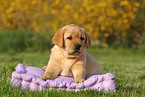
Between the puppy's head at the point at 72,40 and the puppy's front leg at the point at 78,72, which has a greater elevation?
the puppy's head at the point at 72,40

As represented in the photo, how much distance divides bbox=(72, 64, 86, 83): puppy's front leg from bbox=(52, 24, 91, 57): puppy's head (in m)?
0.17

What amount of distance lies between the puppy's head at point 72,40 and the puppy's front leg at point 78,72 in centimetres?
17

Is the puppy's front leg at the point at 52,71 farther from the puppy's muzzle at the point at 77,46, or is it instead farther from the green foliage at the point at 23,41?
the green foliage at the point at 23,41

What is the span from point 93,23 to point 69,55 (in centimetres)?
735

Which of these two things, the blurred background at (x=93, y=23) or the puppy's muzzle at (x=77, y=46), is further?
the blurred background at (x=93, y=23)

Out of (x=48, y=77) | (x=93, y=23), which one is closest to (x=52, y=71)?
(x=48, y=77)

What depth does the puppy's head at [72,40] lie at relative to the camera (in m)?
2.79

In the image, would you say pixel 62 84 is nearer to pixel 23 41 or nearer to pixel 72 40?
pixel 72 40

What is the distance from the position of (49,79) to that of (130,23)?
8.28 meters

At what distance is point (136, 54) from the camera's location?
9.51 meters

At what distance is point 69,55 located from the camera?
2.91 meters

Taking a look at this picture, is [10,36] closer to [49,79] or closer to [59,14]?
[59,14]

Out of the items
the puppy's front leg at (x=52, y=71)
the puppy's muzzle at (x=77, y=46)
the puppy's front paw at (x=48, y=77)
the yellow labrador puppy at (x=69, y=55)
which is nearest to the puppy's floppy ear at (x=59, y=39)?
the yellow labrador puppy at (x=69, y=55)

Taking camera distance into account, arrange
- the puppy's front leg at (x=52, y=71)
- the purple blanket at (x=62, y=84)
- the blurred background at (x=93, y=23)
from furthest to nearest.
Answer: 1. the blurred background at (x=93, y=23)
2. the puppy's front leg at (x=52, y=71)
3. the purple blanket at (x=62, y=84)
